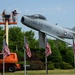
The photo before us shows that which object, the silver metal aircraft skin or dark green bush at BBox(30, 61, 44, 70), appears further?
the silver metal aircraft skin

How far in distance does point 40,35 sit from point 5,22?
16.2 feet

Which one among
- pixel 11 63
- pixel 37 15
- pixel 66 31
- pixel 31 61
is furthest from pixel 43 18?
pixel 11 63

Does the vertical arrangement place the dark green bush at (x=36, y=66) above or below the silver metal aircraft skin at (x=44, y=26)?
below

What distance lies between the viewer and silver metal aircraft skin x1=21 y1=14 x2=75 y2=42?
3416 cm

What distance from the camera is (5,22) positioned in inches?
1336

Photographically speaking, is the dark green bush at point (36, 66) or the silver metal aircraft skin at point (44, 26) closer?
the dark green bush at point (36, 66)

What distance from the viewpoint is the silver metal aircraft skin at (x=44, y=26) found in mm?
34156

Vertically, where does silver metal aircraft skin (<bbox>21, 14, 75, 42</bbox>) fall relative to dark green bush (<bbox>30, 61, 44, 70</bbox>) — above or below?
above

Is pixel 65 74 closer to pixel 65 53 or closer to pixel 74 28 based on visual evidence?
pixel 65 53

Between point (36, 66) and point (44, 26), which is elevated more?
point (44, 26)

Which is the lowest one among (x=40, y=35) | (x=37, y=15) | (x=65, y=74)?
(x=65, y=74)

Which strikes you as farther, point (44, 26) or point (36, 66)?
point (44, 26)

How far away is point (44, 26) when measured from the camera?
35.2 metres

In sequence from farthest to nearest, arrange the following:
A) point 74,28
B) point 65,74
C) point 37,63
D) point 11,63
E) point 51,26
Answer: point 74,28 → point 51,26 → point 37,63 → point 11,63 → point 65,74
